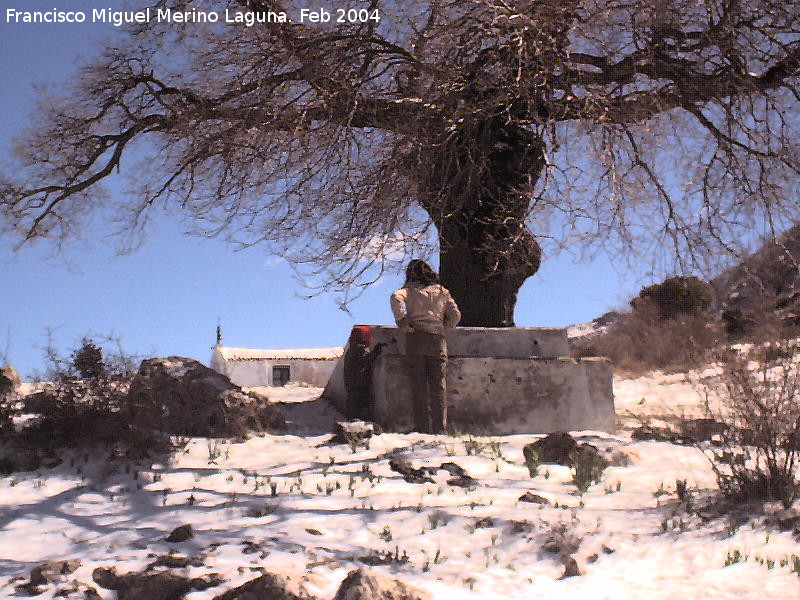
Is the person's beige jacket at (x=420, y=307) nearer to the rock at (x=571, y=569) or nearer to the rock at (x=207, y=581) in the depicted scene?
the rock at (x=571, y=569)

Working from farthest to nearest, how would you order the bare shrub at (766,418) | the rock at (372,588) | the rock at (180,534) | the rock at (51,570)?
the bare shrub at (766,418)
the rock at (180,534)
the rock at (51,570)
the rock at (372,588)

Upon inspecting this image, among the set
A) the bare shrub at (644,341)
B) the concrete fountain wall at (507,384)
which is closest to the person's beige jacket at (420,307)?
the concrete fountain wall at (507,384)

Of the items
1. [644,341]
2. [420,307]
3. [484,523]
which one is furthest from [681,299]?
[484,523]

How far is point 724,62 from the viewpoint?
10.9 meters

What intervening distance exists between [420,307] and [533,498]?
331 centimetres

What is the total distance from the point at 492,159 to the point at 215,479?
6.96 meters

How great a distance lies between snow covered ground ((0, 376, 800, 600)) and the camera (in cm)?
434

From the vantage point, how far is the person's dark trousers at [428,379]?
28.6 feet

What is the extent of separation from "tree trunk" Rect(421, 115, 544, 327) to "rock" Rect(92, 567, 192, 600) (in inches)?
308

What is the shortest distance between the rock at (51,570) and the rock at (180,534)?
564 mm

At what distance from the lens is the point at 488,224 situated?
11883 millimetres

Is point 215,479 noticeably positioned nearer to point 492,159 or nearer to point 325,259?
point 325,259

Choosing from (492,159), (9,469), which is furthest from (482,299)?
(9,469)

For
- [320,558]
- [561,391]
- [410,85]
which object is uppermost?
[410,85]
